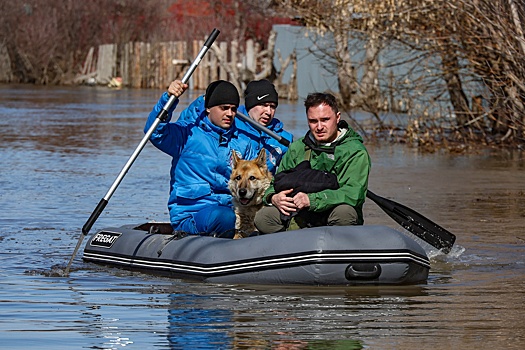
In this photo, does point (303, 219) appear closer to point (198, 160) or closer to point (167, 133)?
point (198, 160)

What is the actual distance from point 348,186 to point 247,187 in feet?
2.90

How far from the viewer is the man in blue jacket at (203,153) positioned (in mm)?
10359

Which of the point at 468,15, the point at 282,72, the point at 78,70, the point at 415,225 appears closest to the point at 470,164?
the point at 468,15

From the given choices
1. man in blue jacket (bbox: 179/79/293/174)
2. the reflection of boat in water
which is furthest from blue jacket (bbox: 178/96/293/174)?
the reflection of boat in water

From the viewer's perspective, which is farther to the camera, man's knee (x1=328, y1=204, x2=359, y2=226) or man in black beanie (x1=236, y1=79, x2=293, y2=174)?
man in black beanie (x1=236, y1=79, x2=293, y2=174)

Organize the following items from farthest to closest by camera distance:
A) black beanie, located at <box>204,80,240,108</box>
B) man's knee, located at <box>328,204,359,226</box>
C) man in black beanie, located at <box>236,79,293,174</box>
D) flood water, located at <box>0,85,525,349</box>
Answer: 1. man in black beanie, located at <box>236,79,293,174</box>
2. black beanie, located at <box>204,80,240,108</box>
3. man's knee, located at <box>328,204,359,226</box>
4. flood water, located at <box>0,85,525,349</box>

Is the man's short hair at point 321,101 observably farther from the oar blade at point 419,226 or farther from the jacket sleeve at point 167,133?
the oar blade at point 419,226

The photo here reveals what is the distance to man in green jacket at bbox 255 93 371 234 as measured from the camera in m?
9.44

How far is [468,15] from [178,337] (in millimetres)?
12414

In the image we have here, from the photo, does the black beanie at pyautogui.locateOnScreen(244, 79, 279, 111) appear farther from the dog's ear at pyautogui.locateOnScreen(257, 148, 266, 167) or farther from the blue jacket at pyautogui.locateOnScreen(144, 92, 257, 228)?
the dog's ear at pyautogui.locateOnScreen(257, 148, 266, 167)

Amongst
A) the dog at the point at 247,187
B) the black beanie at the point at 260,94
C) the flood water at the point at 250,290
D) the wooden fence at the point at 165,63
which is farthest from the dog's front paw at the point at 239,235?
the wooden fence at the point at 165,63

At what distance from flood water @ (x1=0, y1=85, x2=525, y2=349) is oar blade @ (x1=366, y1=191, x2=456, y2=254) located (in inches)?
6.6

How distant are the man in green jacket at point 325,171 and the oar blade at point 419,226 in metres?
1.32

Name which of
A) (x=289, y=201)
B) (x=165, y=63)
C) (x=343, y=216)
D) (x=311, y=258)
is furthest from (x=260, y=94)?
(x=165, y=63)
